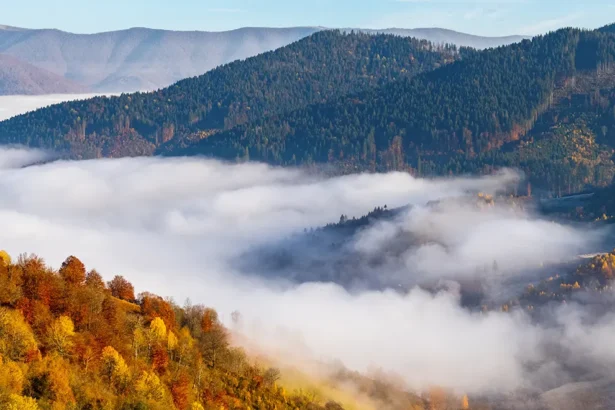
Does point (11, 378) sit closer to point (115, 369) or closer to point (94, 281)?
point (115, 369)

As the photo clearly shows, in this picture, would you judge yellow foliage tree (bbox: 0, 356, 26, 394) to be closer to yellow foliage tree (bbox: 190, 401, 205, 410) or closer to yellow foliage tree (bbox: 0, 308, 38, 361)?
yellow foliage tree (bbox: 0, 308, 38, 361)

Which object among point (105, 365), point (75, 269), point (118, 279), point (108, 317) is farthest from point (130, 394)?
point (118, 279)

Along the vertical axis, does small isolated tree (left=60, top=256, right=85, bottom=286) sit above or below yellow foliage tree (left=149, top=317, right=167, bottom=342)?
above

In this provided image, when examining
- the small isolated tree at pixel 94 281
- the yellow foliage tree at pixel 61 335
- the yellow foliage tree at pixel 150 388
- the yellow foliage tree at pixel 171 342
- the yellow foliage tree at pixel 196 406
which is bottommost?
the yellow foliage tree at pixel 196 406

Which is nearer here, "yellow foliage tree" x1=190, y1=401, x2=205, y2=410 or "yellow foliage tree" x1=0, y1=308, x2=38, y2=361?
"yellow foliage tree" x1=0, y1=308, x2=38, y2=361

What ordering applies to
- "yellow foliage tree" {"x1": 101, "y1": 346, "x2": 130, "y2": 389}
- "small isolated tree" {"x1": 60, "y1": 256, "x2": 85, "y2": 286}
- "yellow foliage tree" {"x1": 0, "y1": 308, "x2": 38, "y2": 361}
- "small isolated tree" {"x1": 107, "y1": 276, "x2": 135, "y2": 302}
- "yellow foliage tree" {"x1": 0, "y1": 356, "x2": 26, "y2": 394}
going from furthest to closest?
"small isolated tree" {"x1": 107, "y1": 276, "x2": 135, "y2": 302}, "small isolated tree" {"x1": 60, "y1": 256, "x2": 85, "y2": 286}, "yellow foliage tree" {"x1": 101, "y1": 346, "x2": 130, "y2": 389}, "yellow foliage tree" {"x1": 0, "y1": 308, "x2": 38, "y2": 361}, "yellow foliage tree" {"x1": 0, "y1": 356, "x2": 26, "y2": 394}

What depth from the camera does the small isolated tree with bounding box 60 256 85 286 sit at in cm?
15261

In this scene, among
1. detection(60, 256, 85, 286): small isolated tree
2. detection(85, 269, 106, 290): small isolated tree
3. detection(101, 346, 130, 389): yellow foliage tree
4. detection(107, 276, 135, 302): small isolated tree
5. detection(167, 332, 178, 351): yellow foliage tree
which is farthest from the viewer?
detection(107, 276, 135, 302): small isolated tree

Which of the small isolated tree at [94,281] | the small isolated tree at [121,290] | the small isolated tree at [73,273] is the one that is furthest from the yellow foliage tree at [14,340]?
the small isolated tree at [121,290]

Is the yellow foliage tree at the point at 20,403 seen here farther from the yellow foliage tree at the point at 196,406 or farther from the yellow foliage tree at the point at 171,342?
the yellow foliage tree at the point at 171,342

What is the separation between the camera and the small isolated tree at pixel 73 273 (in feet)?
501

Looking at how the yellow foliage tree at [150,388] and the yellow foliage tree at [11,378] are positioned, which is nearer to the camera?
the yellow foliage tree at [11,378]

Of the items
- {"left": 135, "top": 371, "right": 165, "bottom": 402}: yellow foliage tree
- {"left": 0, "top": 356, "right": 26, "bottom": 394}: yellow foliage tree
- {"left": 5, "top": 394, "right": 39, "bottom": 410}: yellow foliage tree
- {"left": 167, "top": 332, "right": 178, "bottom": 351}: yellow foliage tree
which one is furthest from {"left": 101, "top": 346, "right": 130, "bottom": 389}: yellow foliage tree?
{"left": 5, "top": 394, "right": 39, "bottom": 410}: yellow foliage tree

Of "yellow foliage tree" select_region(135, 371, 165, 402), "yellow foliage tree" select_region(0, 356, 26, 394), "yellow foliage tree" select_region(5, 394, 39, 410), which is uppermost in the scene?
"yellow foliage tree" select_region(0, 356, 26, 394)
